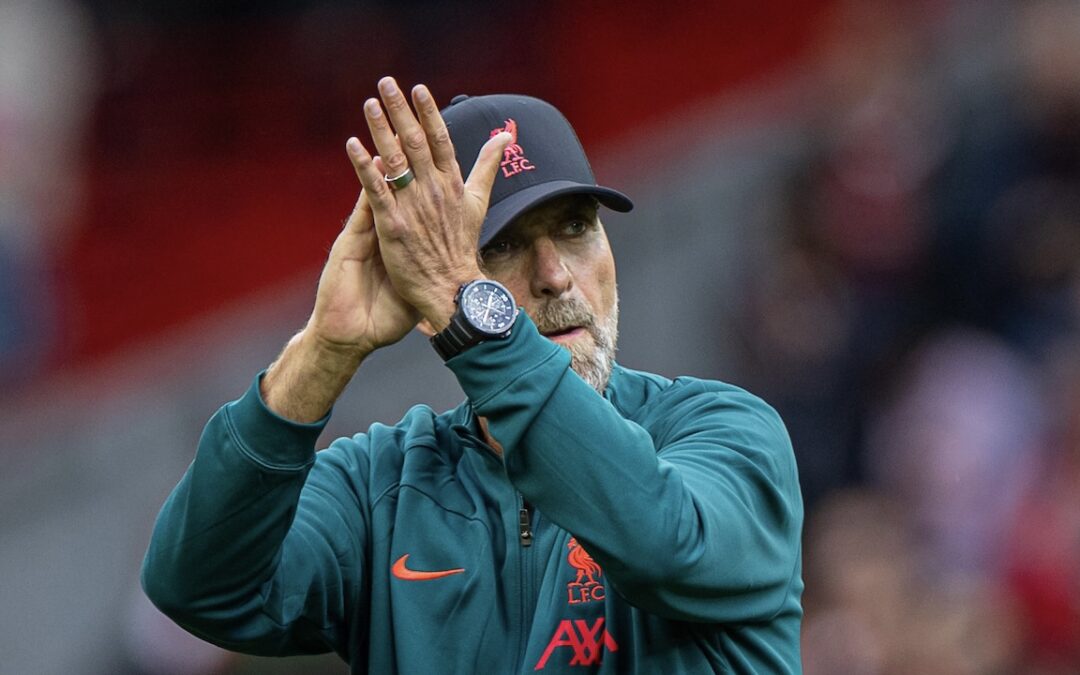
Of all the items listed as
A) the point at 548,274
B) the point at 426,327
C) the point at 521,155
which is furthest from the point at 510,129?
the point at 426,327

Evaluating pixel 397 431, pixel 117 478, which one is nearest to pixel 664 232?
pixel 117 478

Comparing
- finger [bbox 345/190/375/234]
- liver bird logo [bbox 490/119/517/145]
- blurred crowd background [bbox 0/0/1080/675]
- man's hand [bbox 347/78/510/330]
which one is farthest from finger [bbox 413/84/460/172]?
blurred crowd background [bbox 0/0/1080/675]

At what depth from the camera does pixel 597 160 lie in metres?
8.59

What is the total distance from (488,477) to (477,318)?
518 millimetres

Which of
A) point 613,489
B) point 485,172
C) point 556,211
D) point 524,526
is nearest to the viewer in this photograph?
point 613,489

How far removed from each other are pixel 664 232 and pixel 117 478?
8.75 feet

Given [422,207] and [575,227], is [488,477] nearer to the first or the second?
[575,227]

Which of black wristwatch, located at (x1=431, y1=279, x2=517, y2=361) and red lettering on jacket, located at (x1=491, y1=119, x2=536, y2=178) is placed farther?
red lettering on jacket, located at (x1=491, y1=119, x2=536, y2=178)

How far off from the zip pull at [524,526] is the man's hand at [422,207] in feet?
1.41

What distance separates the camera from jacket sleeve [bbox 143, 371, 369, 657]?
2.47 m

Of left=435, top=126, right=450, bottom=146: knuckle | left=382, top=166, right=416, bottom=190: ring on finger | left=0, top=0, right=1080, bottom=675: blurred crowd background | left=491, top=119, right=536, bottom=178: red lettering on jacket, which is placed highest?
left=435, top=126, right=450, bottom=146: knuckle

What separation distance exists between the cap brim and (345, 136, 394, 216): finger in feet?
1.25

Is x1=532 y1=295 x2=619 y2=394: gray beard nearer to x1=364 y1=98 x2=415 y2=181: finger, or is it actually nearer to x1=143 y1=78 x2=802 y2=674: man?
x1=143 y1=78 x2=802 y2=674: man

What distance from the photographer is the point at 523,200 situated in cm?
279
